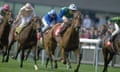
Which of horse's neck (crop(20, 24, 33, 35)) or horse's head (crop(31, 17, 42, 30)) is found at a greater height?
horse's head (crop(31, 17, 42, 30))

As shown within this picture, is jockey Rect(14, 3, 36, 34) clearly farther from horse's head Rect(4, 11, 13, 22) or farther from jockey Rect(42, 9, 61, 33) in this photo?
jockey Rect(42, 9, 61, 33)

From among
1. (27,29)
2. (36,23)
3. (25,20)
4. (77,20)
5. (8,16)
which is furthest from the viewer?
(8,16)

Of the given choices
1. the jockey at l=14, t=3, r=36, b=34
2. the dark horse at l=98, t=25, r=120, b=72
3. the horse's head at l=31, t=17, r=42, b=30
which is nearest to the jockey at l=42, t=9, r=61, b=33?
the jockey at l=14, t=3, r=36, b=34

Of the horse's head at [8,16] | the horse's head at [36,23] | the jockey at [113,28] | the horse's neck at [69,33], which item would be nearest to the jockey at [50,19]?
the horse's head at [8,16]

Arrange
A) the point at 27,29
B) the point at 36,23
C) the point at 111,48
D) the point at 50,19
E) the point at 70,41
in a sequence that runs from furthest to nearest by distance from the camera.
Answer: the point at 50,19 → the point at 27,29 → the point at 111,48 → the point at 36,23 → the point at 70,41

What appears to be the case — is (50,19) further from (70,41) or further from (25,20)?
(70,41)

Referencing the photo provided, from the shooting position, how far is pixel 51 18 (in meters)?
21.7

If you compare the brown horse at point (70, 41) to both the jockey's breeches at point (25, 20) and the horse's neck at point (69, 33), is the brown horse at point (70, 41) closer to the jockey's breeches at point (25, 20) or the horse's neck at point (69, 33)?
the horse's neck at point (69, 33)

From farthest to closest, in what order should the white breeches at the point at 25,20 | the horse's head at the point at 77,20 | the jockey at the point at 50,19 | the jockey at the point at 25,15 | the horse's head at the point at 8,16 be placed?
the jockey at the point at 50,19
the horse's head at the point at 8,16
the white breeches at the point at 25,20
the jockey at the point at 25,15
the horse's head at the point at 77,20

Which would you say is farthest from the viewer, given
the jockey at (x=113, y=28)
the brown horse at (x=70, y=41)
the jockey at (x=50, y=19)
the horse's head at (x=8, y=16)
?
the jockey at (x=50, y=19)

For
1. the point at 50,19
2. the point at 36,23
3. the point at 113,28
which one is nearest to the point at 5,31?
the point at 50,19

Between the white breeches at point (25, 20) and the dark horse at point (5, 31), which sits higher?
the white breeches at point (25, 20)

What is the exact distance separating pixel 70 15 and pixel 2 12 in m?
2.99

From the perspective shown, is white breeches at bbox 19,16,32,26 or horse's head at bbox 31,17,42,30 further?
white breeches at bbox 19,16,32,26
